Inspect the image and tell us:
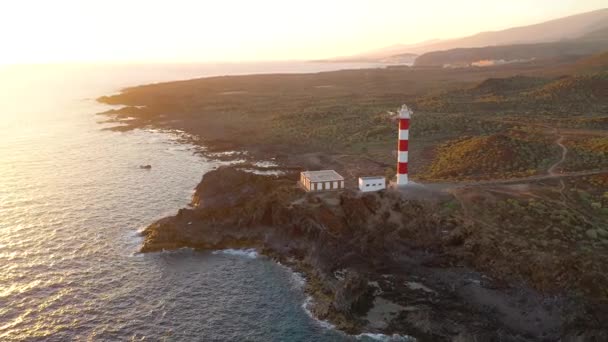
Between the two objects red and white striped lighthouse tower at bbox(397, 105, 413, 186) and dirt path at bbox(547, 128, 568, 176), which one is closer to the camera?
red and white striped lighthouse tower at bbox(397, 105, 413, 186)

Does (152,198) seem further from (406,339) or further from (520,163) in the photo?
(520,163)

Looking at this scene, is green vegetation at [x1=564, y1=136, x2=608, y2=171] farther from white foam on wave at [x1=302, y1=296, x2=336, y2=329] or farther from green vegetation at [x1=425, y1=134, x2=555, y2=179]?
white foam on wave at [x1=302, y1=296, x2=336, y2=329]

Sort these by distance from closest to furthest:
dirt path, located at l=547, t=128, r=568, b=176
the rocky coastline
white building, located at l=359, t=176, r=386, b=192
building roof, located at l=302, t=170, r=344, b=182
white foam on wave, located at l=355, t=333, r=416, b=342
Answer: white foam on wave, located at l=355, t=333, r=416, b=342, the rocky coastline, white building, located at l=359, t=176, r=386, b=192, building roof, located at l=302, t=170, r=344, b=182, dirt path, located at l=547, t=128, r=568, b=176

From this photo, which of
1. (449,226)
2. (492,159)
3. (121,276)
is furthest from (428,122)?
(121,276)

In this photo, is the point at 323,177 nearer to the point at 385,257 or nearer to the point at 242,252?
the point at 242,252

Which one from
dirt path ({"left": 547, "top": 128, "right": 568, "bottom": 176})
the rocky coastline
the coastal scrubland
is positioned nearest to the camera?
the rocky coastline

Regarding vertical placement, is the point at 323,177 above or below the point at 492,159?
below

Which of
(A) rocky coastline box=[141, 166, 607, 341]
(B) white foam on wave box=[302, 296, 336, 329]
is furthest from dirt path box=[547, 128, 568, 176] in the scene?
(B) white foam on wave box=[302, 296, 336, 329]
